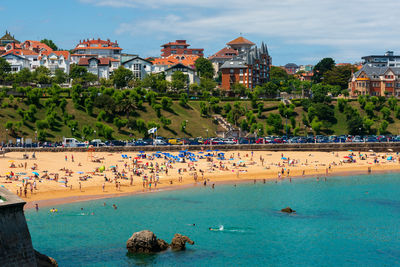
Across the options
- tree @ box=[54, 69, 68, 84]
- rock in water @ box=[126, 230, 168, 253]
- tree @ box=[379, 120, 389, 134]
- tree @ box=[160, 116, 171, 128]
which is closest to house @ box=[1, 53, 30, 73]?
tree @ box=[54, 69, 68, 84]

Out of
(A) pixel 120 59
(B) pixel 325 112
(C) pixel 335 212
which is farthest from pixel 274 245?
(A) pixel 120 59

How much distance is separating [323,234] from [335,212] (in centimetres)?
900

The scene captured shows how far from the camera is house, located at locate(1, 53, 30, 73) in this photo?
142 m

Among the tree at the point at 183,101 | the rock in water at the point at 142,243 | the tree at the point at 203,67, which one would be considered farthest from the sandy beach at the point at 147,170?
the tree at the point at 203,67

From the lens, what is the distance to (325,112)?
389ft

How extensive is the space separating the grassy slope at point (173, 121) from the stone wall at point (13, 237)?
63546mm

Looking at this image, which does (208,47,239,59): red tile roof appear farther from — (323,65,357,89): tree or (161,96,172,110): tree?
(161,96,172,110): tree

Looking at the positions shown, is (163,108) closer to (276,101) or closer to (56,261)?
(276,101)

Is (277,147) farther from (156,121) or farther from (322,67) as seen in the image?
(322,67)

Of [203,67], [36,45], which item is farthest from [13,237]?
[36,45]

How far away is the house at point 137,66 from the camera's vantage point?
148625mm

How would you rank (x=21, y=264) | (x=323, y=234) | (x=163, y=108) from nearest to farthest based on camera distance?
(x=21, y=264) < (x=323, y=234) < (x=163, y=108)

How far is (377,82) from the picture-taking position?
15188 cm

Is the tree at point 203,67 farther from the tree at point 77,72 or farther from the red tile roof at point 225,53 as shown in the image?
the tree at point 77,72
